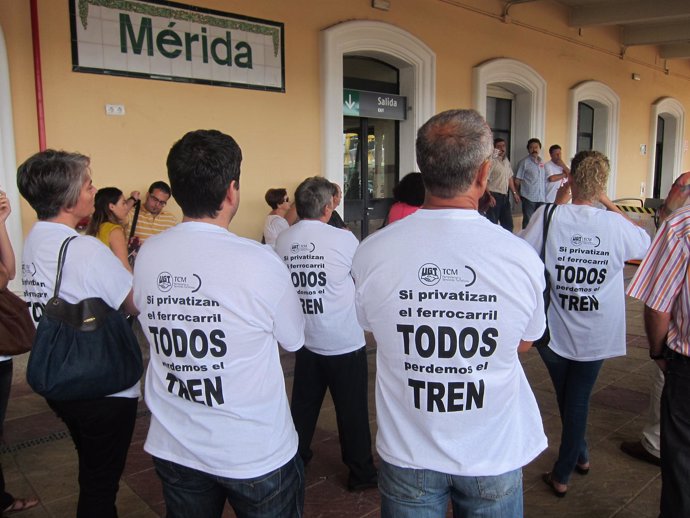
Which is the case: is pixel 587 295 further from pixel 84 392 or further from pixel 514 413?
pixel 84 392

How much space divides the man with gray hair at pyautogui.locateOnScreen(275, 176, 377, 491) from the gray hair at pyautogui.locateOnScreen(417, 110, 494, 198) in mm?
1407

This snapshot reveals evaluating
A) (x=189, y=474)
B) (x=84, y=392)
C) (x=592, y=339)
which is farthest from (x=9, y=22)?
(x=592, y=339)

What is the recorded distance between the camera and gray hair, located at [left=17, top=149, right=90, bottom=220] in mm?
2248

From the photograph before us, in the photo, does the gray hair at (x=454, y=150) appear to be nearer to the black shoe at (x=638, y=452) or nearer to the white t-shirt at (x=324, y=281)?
the white t-shirt at (x=324, y=281)

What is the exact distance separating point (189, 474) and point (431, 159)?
1145mm

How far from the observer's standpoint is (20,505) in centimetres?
306

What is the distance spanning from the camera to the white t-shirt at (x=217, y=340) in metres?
1.68

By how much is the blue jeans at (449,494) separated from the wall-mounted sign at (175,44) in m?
5.12

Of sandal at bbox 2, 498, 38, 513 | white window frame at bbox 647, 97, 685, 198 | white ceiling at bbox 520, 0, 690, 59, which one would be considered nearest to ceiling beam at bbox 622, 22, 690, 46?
white ceiling at bbox 520, 0, 690, 59

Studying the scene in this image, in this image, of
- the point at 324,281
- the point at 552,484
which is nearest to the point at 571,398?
the point at 552,484

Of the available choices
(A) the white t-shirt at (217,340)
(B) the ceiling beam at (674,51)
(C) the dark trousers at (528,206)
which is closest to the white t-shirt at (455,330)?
(A) the white t-shirt at (217,340)

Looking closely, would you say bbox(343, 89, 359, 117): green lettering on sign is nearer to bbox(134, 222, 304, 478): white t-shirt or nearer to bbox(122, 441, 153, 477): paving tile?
bbox(122, 441, 153, 477): paving tile

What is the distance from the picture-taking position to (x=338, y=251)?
2.99m

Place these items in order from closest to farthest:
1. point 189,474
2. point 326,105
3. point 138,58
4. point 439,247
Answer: point 439,247 < point 189,474 < point 138,58 < point 326,105
